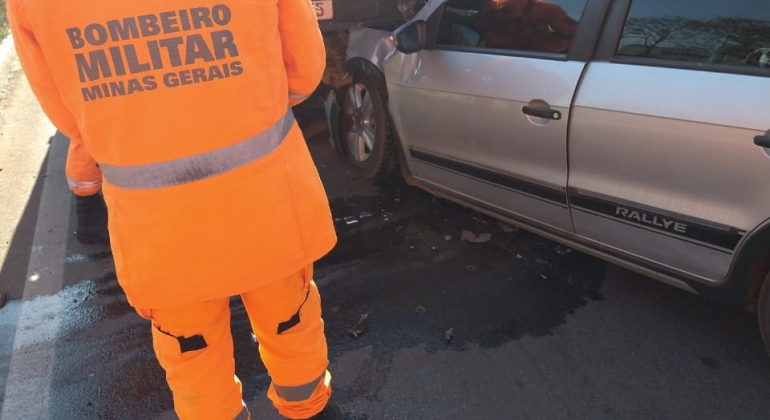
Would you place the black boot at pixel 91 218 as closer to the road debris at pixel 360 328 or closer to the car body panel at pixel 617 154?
the road debris at pixel 360 328

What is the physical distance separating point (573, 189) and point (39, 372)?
8.21 feet

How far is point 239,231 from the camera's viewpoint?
165cm

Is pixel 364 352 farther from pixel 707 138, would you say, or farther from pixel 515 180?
pixel 707 138

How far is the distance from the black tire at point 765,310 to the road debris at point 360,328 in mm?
1641

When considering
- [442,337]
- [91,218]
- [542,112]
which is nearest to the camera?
[542,112]

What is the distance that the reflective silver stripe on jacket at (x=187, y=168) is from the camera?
152cm

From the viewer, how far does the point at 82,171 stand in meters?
3.58

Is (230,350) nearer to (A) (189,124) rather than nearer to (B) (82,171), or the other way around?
(A) (189,124)

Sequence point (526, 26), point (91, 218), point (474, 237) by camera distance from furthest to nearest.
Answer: point (91, 218) → point (474, 237) → point (526, 26)

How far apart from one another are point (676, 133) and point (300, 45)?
1452 millimetres

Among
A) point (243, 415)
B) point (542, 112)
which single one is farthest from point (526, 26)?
point (243, 415)

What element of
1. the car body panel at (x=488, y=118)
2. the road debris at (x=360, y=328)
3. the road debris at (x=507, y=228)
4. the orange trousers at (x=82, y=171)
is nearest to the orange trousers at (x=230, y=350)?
the road debris at (x=360, y=328)

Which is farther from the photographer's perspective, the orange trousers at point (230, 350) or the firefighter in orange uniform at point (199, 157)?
the orange trousers at point (230, 350)

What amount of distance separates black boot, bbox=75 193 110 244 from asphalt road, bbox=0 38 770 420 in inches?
3.9
